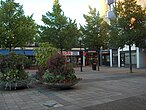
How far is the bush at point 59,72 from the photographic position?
11.6 m

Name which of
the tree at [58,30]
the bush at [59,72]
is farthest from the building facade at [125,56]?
the bush at [59,72]

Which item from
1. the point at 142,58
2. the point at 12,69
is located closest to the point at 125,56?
the point at 142,58

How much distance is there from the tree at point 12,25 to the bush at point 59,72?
453 inches

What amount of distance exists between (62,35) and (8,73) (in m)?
17.2

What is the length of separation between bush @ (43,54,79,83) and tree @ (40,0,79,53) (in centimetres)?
1666

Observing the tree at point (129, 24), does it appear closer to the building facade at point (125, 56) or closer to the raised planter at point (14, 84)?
the building facade at point (125, 56)

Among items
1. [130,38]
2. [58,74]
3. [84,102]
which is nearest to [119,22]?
[130,38]

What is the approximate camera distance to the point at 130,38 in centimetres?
2244

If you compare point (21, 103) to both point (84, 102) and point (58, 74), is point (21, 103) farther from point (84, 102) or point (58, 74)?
point (58, 74)

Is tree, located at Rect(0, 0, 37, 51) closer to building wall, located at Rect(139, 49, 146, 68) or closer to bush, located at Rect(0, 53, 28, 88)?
bush, located at Rect(0, 53, 28, 88)

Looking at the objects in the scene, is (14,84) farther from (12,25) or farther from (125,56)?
(125,56)

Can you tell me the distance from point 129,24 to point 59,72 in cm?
1367

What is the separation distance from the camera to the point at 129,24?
76.3ft

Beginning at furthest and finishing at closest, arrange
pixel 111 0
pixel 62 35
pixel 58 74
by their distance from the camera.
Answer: pixel 111 0 → pixel 62 35 → pixel 58 74
